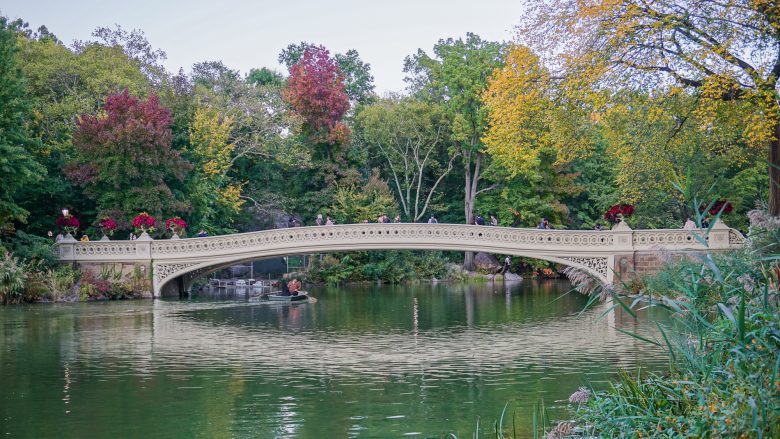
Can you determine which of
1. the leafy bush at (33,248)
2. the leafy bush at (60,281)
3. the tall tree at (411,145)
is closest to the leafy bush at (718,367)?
the leafy bush at (60,281)

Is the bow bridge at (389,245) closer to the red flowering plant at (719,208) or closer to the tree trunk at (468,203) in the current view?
the red flowering plant at (719,208)

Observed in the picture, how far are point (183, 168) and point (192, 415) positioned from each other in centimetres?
2210

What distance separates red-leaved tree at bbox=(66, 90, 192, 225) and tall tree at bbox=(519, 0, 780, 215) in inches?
663

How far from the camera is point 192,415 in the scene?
436 inches

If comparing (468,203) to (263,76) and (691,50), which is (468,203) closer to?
(263,76)

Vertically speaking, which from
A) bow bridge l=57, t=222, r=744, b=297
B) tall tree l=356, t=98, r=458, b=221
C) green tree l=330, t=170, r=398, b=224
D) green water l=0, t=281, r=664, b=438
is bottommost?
green water l=0, t=281, r=664, b=438

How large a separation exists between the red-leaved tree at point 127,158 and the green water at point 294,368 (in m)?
6.34

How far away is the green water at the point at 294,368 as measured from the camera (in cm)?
A: 1067

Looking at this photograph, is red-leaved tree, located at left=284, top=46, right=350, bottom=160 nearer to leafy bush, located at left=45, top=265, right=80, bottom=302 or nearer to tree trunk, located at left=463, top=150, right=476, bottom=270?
tree trunk, located at left=463, top=150, right=476, bottom=270

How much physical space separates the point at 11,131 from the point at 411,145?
19340mm

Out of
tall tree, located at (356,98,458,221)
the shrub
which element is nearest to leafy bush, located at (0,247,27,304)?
the shrub

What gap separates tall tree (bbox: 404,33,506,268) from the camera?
3856cm

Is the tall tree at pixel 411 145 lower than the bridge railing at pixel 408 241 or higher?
higher

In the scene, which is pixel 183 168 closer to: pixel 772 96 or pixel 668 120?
pixel 668 120
